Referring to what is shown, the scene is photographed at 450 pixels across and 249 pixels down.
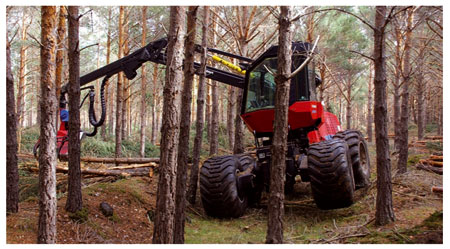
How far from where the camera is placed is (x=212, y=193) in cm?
640

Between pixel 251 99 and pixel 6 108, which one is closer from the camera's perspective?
pixel 6 108

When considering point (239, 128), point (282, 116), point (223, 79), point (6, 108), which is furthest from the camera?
point (239, 128)

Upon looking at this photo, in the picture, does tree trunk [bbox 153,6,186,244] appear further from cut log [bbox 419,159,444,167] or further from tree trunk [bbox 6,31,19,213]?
cut log [bbox 419,159,444,167]

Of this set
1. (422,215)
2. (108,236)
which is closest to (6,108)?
(108,236)

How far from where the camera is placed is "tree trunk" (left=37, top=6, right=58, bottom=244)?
4480mm

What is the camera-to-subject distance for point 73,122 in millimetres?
5938

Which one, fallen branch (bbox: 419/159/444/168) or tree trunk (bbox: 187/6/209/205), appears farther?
fallen branch (bbox: 419/159/444/168)

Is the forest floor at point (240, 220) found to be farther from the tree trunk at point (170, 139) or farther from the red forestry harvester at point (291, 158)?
the tree trunk at point (170, 139)

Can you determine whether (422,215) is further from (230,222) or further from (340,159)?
(230,222)

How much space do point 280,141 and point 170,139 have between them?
1445 millimetres

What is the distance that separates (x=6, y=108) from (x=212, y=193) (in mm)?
3711

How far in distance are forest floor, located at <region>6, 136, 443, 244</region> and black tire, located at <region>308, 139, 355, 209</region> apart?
0.47 m

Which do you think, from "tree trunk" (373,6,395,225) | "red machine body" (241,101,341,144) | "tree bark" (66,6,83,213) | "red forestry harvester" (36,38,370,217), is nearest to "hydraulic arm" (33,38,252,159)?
"red forestry harvester" (36,38,370,217)

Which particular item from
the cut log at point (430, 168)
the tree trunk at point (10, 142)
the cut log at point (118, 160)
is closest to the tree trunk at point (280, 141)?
the tree trunk at point (10, 142)
